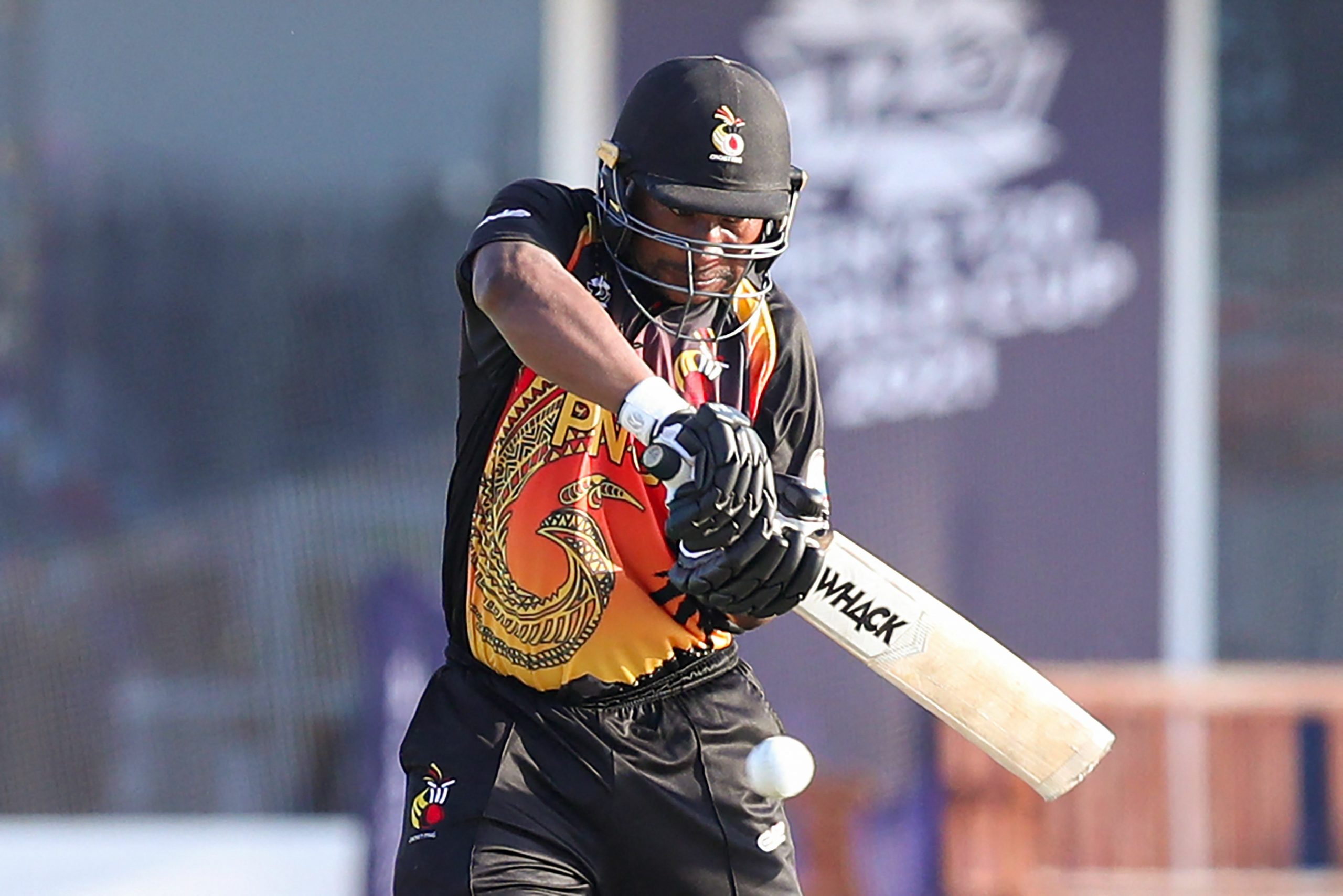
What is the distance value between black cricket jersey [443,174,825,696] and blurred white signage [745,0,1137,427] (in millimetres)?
3592

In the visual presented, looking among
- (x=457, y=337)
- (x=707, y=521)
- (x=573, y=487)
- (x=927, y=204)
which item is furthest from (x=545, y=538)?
(x=927, y=204)

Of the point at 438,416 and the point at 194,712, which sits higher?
the point at 438,416

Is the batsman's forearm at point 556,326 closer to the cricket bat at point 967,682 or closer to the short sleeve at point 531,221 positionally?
the short sleeve at point 531,221

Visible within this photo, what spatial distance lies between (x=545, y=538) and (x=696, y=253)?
1.34ft

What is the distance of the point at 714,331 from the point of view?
8.52ft

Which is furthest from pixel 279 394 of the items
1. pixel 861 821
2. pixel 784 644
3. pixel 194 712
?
pixel 861 821

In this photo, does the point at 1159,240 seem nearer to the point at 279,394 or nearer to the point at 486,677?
the point at 279,394

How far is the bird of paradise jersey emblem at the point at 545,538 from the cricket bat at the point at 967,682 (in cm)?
38

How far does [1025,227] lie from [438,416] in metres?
1.95

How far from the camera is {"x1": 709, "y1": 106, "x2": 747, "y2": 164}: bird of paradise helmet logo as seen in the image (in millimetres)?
2443

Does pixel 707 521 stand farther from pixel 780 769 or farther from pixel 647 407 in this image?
pixel 780 769

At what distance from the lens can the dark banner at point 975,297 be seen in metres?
6.16

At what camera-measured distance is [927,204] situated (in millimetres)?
6199

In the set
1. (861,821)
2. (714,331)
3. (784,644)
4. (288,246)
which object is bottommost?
(861,821)
